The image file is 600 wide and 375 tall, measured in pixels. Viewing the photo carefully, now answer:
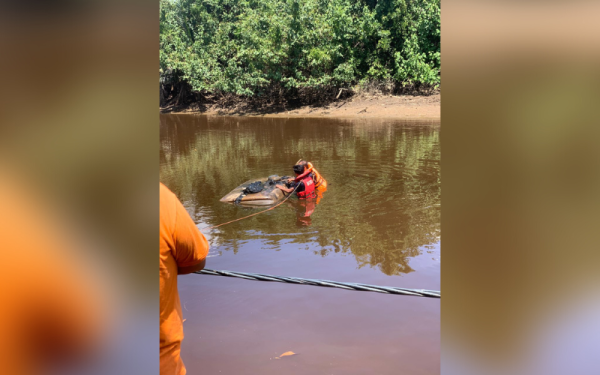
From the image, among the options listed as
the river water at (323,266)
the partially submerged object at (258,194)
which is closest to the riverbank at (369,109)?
the river water at (323,266)

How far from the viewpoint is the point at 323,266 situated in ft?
21.8

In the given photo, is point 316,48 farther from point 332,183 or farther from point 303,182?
point 303,182

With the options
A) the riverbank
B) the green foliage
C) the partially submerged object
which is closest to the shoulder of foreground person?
the partially submerged object

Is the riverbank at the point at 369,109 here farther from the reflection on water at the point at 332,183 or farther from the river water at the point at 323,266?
the river water at the point at 323,266

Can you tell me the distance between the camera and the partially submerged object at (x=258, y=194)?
33.1ft

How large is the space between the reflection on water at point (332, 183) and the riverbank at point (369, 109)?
1.86m

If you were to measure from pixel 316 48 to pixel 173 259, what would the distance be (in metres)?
27.1

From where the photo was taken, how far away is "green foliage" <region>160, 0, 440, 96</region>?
25625mm

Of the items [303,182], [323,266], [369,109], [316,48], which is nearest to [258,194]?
[303,182]
